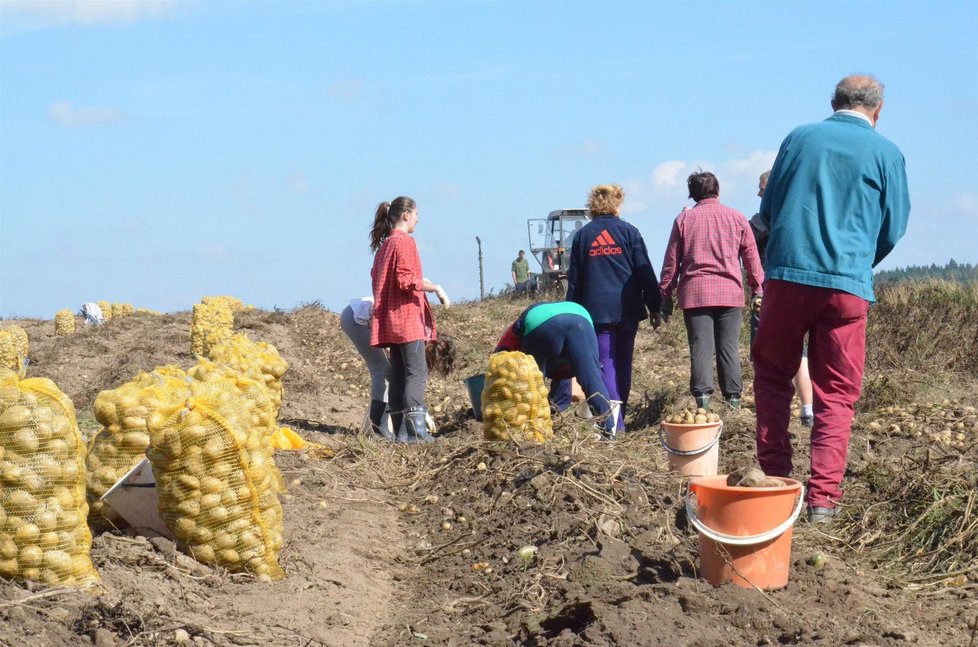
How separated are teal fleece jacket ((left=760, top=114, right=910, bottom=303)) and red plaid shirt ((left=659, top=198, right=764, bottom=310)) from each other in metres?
2.28

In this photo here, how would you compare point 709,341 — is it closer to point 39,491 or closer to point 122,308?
point 39,491

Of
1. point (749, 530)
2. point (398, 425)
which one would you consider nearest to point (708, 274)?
point (398, 425)

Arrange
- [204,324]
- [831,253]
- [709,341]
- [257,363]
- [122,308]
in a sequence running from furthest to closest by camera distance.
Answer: [122,308] < [204,324] < [709,341] < [257,363] < [831,253]

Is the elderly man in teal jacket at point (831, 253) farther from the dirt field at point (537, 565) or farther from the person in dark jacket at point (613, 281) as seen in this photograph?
the person in dark jacket at point (613, 281)

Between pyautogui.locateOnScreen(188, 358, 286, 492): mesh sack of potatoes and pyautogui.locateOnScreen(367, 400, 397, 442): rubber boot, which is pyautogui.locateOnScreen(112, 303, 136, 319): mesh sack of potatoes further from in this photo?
pyautogui.locateOnScreen(188, 358, 286, 492): mesh sack of potatoes

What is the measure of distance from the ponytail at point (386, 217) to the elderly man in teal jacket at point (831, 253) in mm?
3029

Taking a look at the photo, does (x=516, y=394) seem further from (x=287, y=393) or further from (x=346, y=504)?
(x=287, y=393)

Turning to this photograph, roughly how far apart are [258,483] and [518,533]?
1428 mm

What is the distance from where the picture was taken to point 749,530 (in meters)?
3.68

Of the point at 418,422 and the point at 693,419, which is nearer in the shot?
the point at 693,419

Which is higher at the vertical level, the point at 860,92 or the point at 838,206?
the point at 860,92

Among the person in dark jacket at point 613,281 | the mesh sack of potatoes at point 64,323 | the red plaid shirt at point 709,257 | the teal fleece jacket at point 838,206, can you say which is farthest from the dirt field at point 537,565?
the mesh sack of potatoes at point 64,323

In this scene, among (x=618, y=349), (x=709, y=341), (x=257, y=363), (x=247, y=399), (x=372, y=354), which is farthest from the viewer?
(x=372, y=354)

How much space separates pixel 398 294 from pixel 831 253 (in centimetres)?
331
